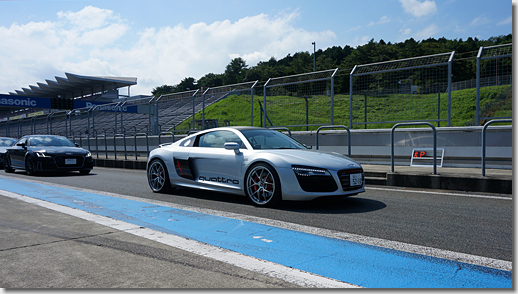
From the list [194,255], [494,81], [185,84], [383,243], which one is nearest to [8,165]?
[194,255]

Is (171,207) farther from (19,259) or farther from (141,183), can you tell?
(141,183)

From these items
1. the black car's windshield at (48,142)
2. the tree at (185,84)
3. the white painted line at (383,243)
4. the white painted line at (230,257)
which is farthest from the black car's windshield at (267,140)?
the tree at (185,84)

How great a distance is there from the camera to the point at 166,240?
4.32 meters

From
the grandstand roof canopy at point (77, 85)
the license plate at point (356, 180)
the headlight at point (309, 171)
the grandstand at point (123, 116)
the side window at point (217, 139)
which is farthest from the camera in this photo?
the grandstand roof canopy at point (77, 85)

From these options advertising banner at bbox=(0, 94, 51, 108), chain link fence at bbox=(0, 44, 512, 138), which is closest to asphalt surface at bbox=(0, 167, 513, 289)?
chain link fence at bbox=(0, 44, 512, 138)

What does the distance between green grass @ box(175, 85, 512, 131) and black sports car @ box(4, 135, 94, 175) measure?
558cm

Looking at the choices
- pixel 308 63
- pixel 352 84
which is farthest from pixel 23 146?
pixel 308 63

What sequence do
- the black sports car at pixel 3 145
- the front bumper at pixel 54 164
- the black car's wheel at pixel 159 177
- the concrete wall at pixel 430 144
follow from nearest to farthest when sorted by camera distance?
the black car's wheel at pixel 159 177
the concrete wall at pixel 430 144
the front bumper at pixel 54 164
the black sports car at pixel 3 145

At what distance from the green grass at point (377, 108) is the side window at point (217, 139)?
6.55 meters

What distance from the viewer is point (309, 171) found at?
5.79 m

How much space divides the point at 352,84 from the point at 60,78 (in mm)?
68634

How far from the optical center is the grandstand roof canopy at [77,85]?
68.8 meters

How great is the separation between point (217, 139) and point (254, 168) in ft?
3.98

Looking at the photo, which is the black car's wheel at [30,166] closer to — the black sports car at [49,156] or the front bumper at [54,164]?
the black sports car at [49,156]
